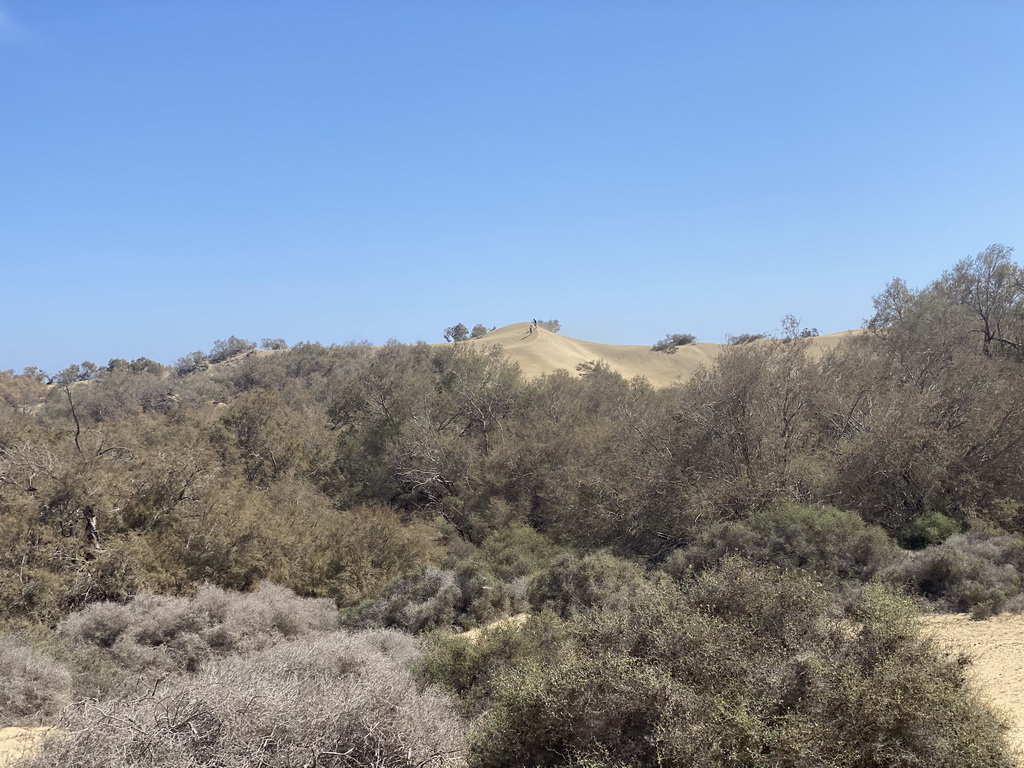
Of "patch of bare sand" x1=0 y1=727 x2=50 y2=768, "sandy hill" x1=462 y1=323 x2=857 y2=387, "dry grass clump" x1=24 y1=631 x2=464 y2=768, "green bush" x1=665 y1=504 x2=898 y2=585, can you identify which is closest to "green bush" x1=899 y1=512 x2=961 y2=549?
"green bush" x1=665 y1=504 x2=898 y2=585

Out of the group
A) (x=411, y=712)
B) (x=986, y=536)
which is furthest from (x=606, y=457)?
(x=411, y=712)

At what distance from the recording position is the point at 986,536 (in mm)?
14281

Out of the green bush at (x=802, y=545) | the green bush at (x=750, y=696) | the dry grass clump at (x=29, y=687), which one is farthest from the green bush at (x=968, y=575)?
the dry grass clump at (x=29, y=687)

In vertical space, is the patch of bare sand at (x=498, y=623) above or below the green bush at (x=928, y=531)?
below

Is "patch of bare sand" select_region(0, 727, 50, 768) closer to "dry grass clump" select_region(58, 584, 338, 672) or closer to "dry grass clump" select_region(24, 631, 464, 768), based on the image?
"dry grass clump" select_region(24, 631, 464, 768)

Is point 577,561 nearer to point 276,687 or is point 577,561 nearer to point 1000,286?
point 276,687

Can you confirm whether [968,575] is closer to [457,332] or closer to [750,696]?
[750,696]

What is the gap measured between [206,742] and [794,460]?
1480 centimetres

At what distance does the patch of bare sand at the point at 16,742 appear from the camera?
639cm

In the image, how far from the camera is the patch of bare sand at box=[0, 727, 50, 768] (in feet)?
21.0

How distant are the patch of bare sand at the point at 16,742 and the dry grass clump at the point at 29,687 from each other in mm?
460

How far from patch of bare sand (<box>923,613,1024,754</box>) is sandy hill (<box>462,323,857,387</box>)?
147 feet

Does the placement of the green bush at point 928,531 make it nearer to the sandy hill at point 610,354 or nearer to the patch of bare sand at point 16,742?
the patch of bare sand at point 16,742

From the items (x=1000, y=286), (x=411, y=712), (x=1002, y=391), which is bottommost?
(x=411, y=712)
